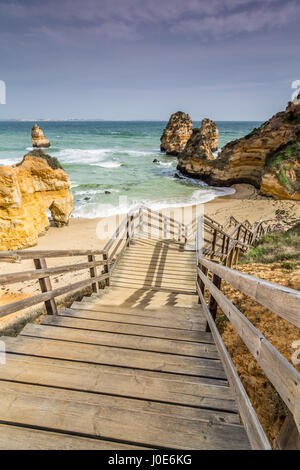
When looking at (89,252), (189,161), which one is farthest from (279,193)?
(89,252)

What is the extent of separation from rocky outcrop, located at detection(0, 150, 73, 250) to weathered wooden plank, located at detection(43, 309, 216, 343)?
424 inches

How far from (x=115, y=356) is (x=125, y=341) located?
0.32m

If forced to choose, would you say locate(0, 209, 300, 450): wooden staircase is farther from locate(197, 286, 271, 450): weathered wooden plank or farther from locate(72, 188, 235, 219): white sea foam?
locate(72, 188, 235, 219): white sea foam

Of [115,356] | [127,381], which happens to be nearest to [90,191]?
[115,356]

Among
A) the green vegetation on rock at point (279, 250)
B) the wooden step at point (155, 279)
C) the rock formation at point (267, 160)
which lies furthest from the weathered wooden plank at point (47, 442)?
the rock formation at point (267, 160)

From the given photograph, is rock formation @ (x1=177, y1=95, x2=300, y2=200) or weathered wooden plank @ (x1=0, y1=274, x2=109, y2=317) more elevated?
rock formation @ (x1=177, y1=95, x2=300, y2=200)

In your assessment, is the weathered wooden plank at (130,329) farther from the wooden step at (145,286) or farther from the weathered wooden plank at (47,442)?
the wooden step at (145,286)

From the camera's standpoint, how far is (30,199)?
44.7ft

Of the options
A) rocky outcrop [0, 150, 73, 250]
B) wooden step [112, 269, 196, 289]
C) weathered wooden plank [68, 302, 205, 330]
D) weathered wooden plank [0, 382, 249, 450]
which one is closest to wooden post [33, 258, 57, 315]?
weathered wooden plank [68, 302, 205, 330]

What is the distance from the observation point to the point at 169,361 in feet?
7.45

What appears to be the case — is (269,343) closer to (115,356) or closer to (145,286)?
(115,356)

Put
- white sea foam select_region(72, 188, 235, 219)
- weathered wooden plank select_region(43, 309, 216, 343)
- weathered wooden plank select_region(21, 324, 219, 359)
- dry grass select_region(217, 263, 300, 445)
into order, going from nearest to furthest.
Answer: weathered wooden plank select_region(21, 324, 219, 359)
dry grass select_region(217, 263, 300, 445)
weathered wooden plank select_region(43, 309, 216, 343)
white sea foam select_region(72, 188, 235, 219)

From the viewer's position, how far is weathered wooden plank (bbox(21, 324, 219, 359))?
2.48 meters
